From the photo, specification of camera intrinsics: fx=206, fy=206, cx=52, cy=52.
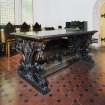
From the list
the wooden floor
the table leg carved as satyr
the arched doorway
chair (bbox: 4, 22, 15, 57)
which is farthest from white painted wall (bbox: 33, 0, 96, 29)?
the wooden floor

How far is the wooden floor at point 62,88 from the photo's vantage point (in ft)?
9.21

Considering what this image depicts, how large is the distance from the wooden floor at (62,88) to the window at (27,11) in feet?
11.2

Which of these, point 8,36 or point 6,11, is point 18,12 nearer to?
point 6,11

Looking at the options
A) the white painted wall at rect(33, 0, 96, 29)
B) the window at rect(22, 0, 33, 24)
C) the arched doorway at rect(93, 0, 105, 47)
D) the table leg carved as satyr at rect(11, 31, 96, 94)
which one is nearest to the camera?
the table leg carved as satyr at rect(11, 31, 96, 94)

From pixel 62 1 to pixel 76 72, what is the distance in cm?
403

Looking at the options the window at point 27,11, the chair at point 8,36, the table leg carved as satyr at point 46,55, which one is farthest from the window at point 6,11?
the table leg carved as satyr at point 46,55

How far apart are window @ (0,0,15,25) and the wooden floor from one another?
9.61 feet

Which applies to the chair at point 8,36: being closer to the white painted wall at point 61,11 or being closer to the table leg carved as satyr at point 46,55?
the table leg carved as satyr at point 46,55

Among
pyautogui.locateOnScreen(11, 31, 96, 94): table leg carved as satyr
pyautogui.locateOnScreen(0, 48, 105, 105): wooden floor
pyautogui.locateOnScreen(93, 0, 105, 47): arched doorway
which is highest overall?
pyautogui.locateOnScreen(93, 0, 105, 47): arched doorway

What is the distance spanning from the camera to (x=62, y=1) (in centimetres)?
751

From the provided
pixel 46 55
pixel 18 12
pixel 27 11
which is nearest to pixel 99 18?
pixel 27 11

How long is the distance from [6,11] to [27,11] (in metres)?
0.89

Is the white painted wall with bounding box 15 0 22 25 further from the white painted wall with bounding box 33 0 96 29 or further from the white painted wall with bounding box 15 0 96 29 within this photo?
the white painted wall with bounding box 33 0 96 29

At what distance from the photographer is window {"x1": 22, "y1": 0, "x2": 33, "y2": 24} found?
24.8ft
